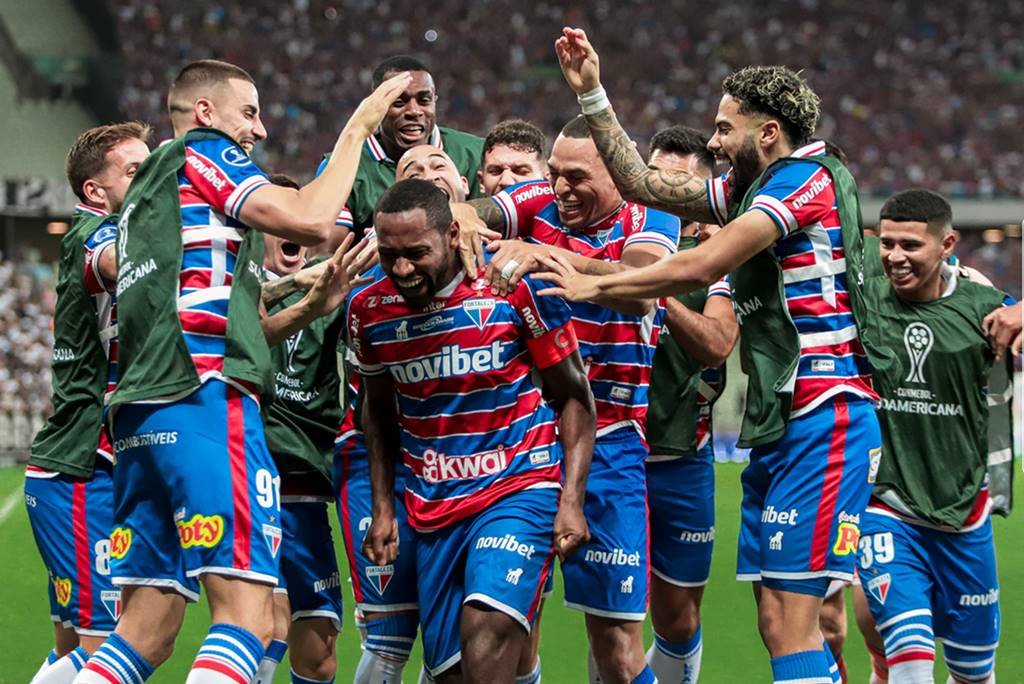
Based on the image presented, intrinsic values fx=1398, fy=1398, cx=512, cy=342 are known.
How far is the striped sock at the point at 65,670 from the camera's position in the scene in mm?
5684

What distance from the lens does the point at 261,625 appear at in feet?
14.9

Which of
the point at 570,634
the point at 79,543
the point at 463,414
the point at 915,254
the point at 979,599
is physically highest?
the point at 915,254

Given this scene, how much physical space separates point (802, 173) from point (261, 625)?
8.17 ft

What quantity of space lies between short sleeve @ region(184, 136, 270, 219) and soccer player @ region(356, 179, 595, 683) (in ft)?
1.67

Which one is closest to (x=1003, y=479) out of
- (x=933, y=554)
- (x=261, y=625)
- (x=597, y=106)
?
(x=933, y=554)

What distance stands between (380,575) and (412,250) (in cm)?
127

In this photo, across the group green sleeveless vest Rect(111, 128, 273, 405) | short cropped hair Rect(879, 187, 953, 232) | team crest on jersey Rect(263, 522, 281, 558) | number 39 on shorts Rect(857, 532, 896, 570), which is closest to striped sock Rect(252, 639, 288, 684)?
team crest on jersey Rect(263, 522, 281, 558)

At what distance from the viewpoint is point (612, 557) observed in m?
5.59

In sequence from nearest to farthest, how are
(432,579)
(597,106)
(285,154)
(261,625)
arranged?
(261,625) < (432,579) < (597,106) < (285,154)

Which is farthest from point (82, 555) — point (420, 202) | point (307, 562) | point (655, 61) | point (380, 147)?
point (655, 61)

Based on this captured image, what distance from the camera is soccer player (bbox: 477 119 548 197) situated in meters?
6.64

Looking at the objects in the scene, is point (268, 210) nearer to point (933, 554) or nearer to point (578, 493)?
point (578, 493)

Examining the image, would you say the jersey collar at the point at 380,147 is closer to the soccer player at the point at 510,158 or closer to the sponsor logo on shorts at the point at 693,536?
the soccer player at the point at 510,158

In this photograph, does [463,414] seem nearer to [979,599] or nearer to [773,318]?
[773,318]
